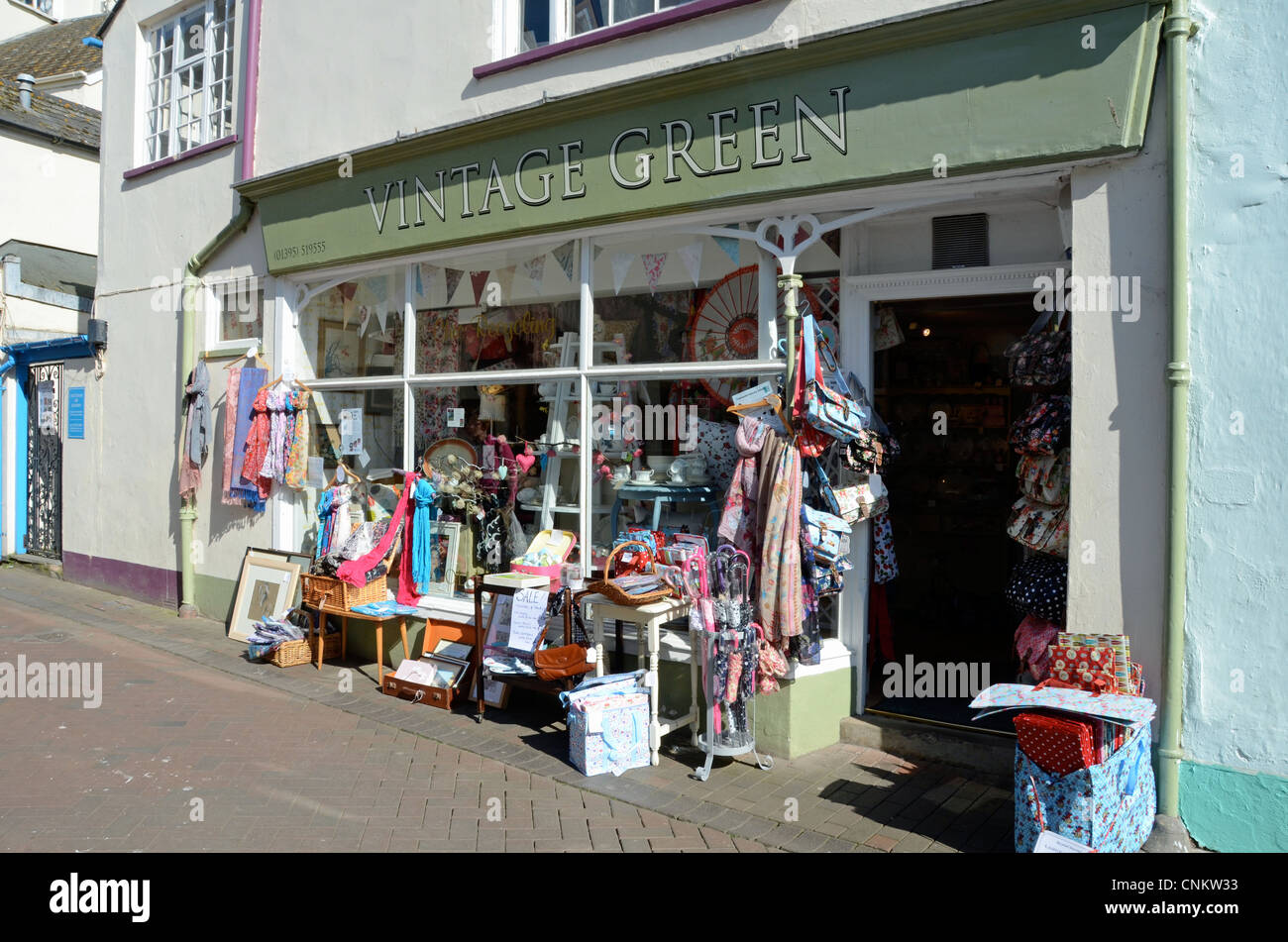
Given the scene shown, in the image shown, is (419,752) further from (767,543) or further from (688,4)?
(688,4)

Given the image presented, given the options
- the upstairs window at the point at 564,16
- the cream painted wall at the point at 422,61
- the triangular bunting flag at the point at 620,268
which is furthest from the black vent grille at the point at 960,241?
the upstairs window at the point at 564,16

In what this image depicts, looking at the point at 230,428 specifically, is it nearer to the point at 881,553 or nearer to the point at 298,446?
the point at 298,446

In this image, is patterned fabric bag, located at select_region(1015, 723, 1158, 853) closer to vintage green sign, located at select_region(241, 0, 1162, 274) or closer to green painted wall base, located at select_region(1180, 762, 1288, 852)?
green painted wall base, located at select_region(1180, 762, 1288, 852)

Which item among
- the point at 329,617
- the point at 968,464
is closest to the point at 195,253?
the point at 329,617

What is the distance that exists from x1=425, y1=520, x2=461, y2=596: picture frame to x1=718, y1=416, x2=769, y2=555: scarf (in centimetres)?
282

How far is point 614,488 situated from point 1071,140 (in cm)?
361

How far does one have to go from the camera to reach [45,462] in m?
12.2

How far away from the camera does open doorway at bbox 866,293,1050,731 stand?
768 centimetres

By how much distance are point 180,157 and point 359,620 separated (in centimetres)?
542

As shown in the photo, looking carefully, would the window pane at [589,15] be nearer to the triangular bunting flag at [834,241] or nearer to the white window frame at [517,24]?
the white window frame at [517,24]

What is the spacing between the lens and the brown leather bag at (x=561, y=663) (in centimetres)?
571

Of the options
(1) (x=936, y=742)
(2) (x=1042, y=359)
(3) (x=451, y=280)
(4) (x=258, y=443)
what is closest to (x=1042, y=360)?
(2) (x=1042, y=359)

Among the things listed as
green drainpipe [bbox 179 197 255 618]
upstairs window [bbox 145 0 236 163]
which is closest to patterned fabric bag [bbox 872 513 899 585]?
green drainpipe [bbox 179 197 255 618]

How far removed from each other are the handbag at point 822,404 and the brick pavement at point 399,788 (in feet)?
6.47
